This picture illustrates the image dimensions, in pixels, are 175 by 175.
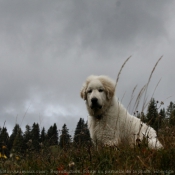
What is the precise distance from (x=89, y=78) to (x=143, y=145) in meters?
5.21

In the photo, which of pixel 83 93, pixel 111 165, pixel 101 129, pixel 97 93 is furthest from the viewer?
pixel 83 93

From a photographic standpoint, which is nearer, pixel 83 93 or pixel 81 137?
pixel 81 137

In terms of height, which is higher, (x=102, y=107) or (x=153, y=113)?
(x=102, y=107)

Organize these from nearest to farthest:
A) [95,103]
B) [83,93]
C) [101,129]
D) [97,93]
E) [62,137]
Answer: [62,137]
[101,129]
[95,103]
[97,93]
[83,93]

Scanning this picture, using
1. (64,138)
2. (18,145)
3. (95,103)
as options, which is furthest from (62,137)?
(95,103)

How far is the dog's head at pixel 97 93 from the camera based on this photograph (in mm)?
8352

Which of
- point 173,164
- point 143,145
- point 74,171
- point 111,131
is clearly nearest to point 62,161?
point 74,171

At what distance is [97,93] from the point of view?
848 centimetres

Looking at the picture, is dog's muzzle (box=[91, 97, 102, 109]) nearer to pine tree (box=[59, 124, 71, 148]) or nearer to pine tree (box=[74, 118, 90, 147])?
pine tree (box=[74, 118, 90, 147])

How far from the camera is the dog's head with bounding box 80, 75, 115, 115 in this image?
27.4 ft

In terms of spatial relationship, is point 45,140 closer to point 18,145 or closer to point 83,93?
point 18,145

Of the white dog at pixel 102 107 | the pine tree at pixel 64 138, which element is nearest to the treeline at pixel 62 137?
the pine tree at pixel 64 138

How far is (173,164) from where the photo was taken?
125 inches

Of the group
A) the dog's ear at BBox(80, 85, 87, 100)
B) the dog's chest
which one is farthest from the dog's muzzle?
the dog's ear at BBox(80, 85, 87, 100)
